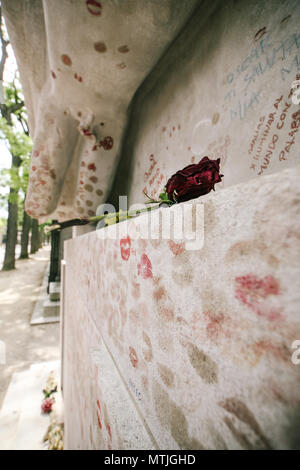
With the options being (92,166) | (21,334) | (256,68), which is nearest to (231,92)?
(256,68)

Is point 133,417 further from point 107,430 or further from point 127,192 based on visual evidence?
point 127,192

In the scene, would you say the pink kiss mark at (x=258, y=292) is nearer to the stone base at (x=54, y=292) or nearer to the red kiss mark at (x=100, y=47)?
the red kiss mark at (x=100, y=47)

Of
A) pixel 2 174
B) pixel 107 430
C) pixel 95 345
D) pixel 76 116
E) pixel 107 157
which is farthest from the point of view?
pixel 2 174

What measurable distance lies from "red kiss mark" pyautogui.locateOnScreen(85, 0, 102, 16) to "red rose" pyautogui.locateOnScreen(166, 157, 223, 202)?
1.00m

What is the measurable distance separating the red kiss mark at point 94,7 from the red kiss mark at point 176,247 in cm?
121

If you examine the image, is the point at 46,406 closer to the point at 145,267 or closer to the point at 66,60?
the point at 145,267

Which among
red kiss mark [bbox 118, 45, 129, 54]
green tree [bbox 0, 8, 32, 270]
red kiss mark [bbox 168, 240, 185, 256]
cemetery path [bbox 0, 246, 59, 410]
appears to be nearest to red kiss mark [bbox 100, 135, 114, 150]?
red kiss mark [bbox 118, 45, 129, 54]

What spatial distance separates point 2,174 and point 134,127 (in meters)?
10.5

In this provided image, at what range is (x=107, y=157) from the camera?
1.80 metres

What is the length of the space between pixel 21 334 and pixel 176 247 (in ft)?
18.3

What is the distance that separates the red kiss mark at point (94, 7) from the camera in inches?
38.0

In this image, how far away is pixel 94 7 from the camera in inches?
38.3
